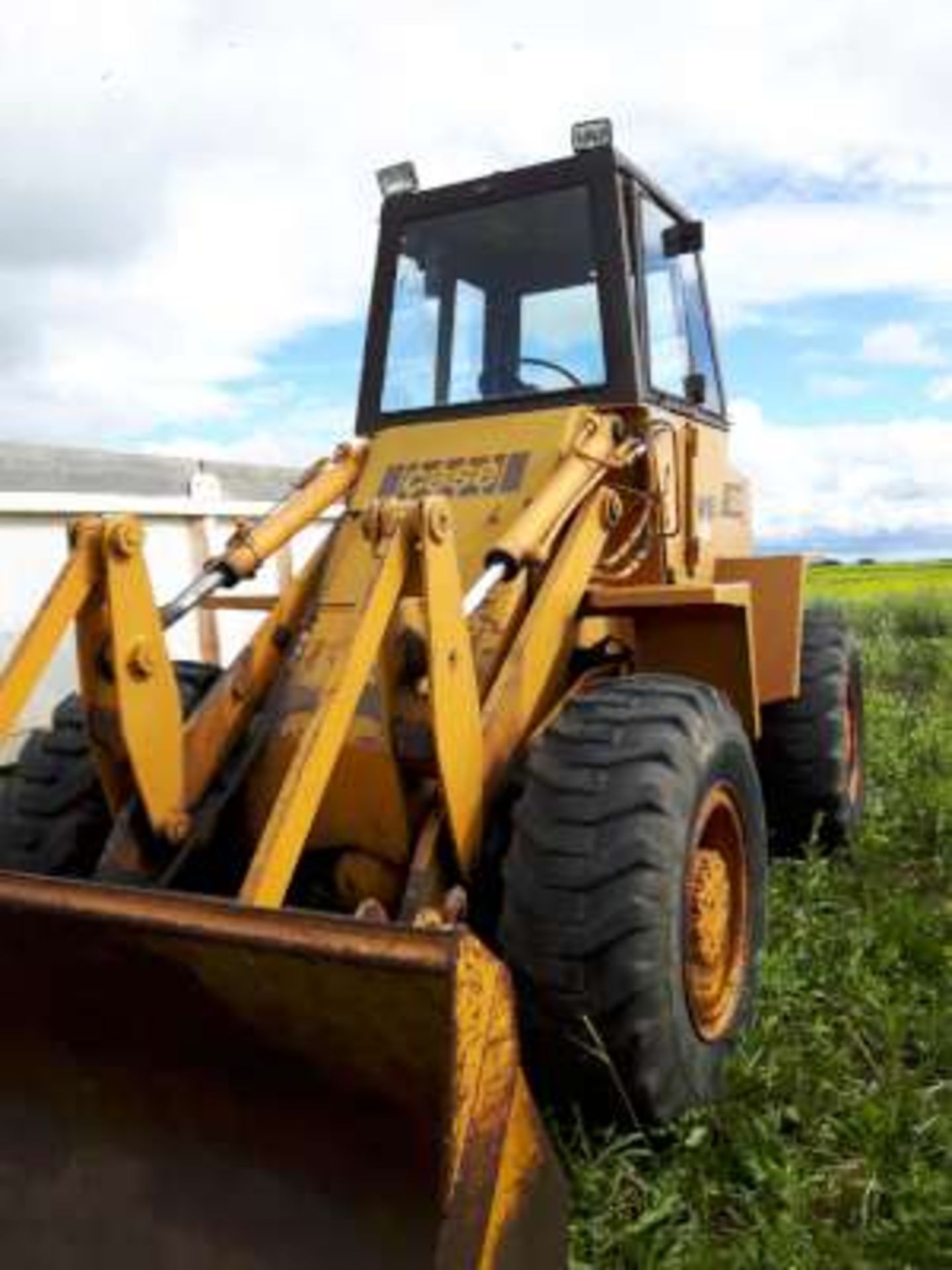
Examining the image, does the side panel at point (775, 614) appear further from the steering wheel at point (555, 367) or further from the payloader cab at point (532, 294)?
the steering wheel at point (555, 367)

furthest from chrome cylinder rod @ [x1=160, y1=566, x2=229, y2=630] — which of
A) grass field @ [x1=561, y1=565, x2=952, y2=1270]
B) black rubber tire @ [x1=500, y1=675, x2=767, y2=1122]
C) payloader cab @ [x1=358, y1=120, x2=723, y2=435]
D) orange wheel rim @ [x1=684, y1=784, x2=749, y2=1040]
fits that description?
grass field @ [x1=561, y1=565, x2=952, y2=1270]

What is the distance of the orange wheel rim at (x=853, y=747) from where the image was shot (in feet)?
20.6

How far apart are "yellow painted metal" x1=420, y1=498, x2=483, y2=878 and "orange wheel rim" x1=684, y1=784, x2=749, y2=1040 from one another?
0.58m

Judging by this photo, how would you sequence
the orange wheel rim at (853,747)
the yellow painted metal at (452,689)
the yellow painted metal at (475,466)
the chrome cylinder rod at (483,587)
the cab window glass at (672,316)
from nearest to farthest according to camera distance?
the yellow painted metal at (452,689) < the chrome cylinder rod at (483,587) < the yellow painted metal at (475,466) < the cab window glass at (672,316) < the orange wheel rim at (853,747)

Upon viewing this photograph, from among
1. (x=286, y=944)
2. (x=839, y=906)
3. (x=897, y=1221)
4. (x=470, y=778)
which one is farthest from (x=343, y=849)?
(x=839, y=906)

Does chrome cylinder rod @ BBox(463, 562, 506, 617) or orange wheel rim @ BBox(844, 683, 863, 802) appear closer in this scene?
chrome cylinder rod @ BBox(463, 562, 506, 617)

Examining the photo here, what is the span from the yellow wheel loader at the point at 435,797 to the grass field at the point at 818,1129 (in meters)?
0.17

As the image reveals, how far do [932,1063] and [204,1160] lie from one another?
209 centimetres

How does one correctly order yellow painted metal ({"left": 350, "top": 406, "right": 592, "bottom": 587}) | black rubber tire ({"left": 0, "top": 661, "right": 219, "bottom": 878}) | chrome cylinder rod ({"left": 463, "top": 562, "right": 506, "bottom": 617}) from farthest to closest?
yellow painted metal ({"left": 350, "top": 406, "right": 592, "bottom": 587}) < black rubber tire ({"left": 0, "top": 661, "right": 219, "bottom": 878}) < chrome cylinder rod ({"left": 463, "top": 562, "right": 506, "bottom": 617})

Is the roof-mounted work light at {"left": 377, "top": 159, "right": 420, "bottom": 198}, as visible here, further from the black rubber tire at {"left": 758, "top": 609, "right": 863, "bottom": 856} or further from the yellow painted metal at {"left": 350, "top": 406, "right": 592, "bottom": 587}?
the black rubber tire at {"left": 758, "top": 609, "right": 863, "bottom": 856}

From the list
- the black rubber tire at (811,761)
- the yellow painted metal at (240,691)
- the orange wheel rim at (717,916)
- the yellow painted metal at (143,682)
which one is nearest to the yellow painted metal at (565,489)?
the yellow painted metal at (240,691)

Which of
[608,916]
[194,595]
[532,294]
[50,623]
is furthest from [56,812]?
[532,294]

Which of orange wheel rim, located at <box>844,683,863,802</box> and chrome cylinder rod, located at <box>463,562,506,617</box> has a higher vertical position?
chrome cylinder rod, located at <box>463,562,506,617</box>

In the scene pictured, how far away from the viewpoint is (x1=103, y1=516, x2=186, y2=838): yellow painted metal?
3604mm
